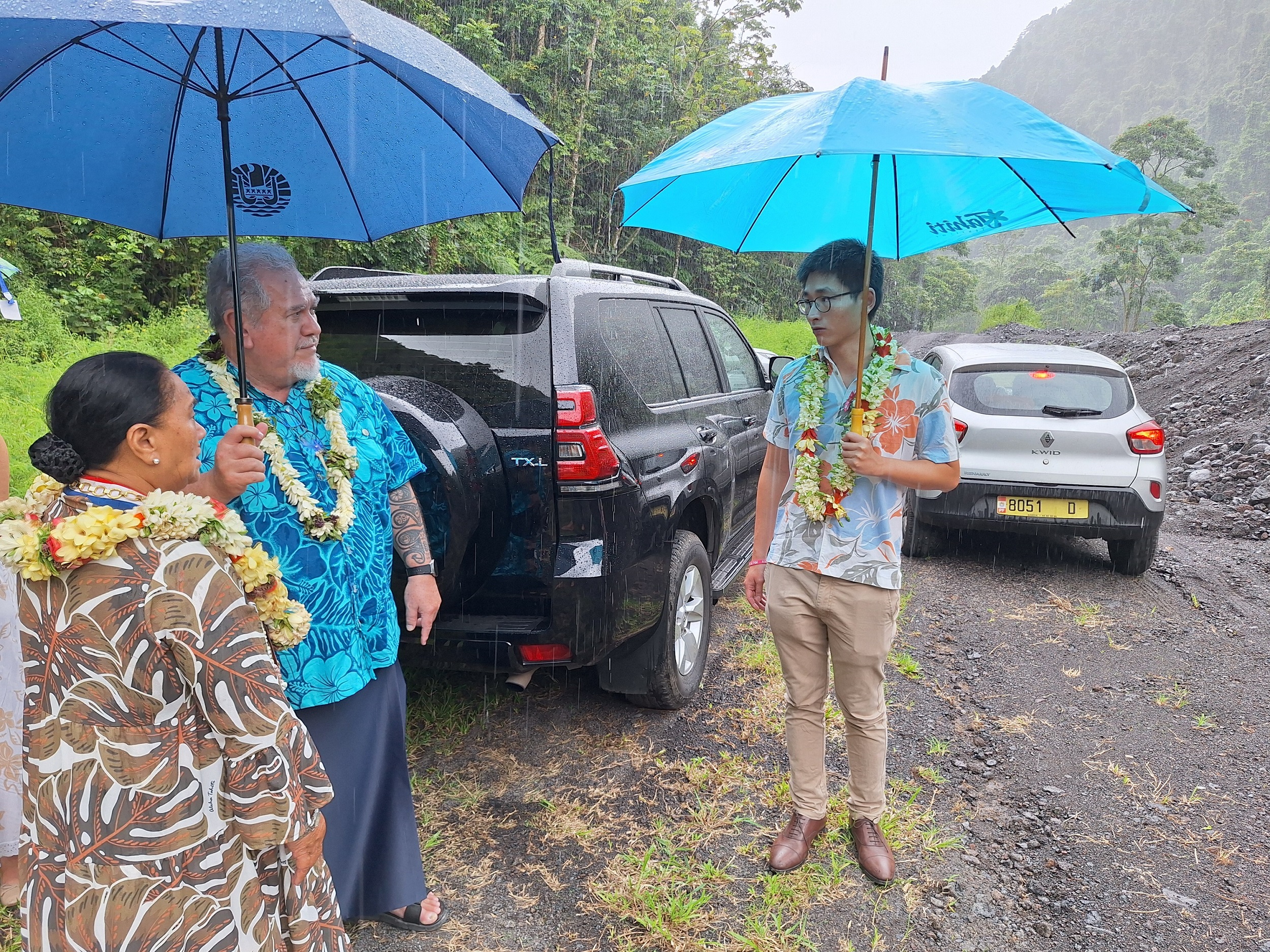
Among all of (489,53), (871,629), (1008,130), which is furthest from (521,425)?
(489,53)

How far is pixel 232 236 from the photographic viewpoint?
1842mm

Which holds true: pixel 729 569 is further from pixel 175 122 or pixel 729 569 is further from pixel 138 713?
pixel 138 713

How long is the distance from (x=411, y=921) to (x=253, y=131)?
7.81ft

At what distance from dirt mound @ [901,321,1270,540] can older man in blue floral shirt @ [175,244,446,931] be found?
6876 millimetres

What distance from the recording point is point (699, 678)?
152 inches

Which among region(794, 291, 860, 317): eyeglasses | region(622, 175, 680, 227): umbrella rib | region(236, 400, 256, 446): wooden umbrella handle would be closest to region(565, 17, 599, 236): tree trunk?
region(622, 175, 680, 227): umbrella rib

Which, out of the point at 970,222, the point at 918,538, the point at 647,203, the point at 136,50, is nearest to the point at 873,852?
the point at 970,222

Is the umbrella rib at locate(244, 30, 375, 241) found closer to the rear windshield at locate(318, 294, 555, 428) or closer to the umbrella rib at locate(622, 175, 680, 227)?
the rear windshield at locate(318, 294, 555, 428)

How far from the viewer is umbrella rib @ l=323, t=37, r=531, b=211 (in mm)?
1971

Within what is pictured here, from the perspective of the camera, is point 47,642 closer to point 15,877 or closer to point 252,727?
point 252,727

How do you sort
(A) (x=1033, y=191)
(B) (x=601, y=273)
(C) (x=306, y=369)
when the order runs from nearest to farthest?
(C) (x=306, y=369)
(A) (x=1033, y=191)
(B) (x=601, y=273)

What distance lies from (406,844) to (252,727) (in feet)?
3.61

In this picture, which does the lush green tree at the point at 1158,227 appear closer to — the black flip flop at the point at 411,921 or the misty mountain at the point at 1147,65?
the black flip flop at the point at 411,921

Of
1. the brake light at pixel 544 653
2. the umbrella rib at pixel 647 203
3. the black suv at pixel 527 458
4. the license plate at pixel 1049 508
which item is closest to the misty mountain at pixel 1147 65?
the license plate at pixel 1049 508
